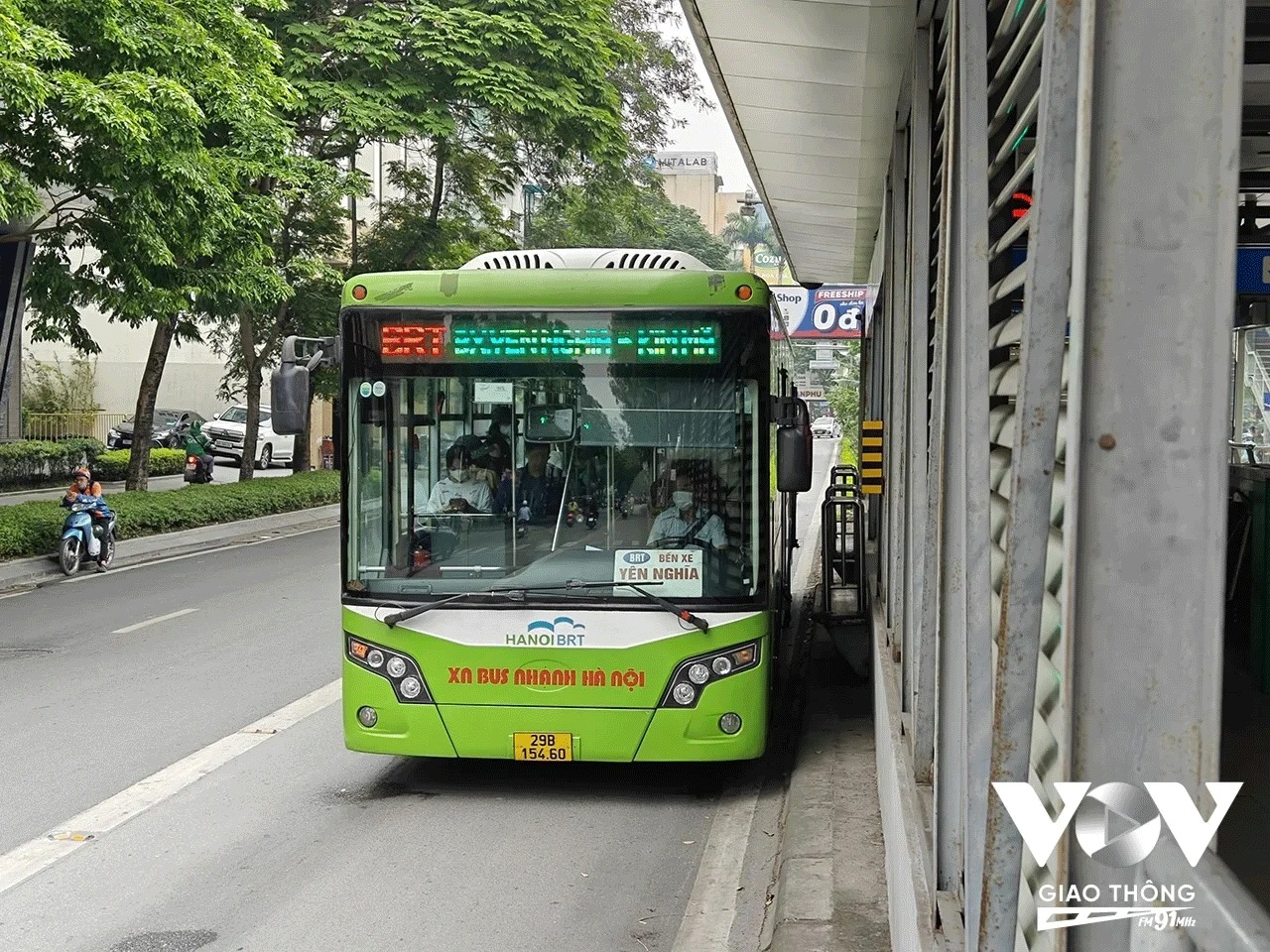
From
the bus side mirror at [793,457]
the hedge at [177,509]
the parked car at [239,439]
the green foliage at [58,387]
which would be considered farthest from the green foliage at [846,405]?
the bus side mirror at [793,457]

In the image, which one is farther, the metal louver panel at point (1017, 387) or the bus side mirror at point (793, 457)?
the bus side mirror at point (793, 457)

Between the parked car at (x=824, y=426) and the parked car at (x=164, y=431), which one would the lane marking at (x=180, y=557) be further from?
the parked car at (x=824, y=426)

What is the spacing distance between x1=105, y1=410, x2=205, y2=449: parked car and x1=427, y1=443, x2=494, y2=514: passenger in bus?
35.4m

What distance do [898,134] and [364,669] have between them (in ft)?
13.9

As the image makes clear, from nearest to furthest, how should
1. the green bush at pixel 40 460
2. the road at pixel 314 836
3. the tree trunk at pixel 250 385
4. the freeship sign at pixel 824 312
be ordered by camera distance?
the road at pixel 314 836
the tree trunk at pixel 250 385
the freeship sign at pixel 824 312
the green bush at pixel 40 460

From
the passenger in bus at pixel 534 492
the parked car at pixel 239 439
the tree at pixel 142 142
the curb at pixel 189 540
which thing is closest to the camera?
the passenger in bus at pixel 534 492

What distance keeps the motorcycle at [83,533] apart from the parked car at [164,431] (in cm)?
2216

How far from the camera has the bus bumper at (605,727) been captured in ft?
25.4

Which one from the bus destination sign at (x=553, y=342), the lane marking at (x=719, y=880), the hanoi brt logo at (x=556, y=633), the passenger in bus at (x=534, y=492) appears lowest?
the lane marking at (x=719, y=880)

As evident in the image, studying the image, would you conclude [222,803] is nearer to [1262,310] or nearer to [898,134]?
[898,134]

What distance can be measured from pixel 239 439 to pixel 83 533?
25494 millimetres

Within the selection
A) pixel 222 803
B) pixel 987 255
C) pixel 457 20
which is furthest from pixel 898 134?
pixel 457 20

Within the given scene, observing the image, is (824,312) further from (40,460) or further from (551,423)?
(551,423)

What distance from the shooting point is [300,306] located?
28.9m
